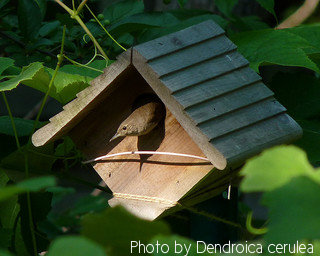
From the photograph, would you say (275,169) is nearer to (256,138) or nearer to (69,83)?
(256,138)

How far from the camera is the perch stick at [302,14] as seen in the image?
92.7 inches

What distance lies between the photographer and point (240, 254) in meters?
0.56

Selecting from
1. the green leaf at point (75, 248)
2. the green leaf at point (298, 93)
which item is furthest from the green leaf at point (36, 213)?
the green leaf at point (75, 248)

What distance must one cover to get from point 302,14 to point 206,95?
3.79 ft

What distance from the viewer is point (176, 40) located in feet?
4.91

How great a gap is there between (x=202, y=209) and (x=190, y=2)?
1.99 meters

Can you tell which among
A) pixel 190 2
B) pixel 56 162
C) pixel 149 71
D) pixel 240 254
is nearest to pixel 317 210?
pixel 240 254

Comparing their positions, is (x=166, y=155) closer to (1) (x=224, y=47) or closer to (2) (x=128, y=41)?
(1) (x=224, y=47)

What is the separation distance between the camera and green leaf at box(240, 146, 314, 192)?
18.9 inches

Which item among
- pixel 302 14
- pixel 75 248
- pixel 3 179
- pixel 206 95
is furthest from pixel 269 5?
pixel 75 248

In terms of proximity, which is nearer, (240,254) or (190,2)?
(240,254)

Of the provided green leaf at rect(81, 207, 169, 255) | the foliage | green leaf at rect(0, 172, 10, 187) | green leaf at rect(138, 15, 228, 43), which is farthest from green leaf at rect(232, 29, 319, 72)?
green leaf at rect(81, 207, 169, 255)

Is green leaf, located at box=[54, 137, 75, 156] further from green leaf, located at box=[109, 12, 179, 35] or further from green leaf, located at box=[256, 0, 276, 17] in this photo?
green leaf, located at box=[256, 0, 276, 17]

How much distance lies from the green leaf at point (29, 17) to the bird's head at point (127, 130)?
67 centimetres
